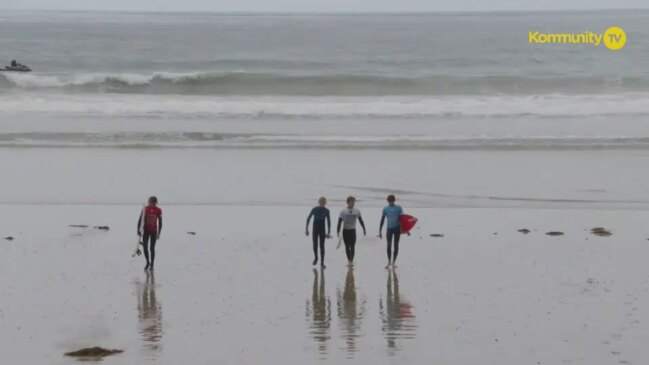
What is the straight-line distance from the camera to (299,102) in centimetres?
4562

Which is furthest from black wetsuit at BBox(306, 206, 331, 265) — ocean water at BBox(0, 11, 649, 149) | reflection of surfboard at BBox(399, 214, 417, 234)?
ocean water at BBox(0, 11, 649, 149)

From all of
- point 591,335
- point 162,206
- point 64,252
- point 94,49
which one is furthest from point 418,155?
point 94,49

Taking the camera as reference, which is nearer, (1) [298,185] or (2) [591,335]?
(2) [591,335]

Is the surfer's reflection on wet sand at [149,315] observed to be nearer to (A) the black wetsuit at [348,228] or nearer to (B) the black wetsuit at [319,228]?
(B) the black wetsuit at [319,228]

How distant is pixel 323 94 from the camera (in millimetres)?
51406

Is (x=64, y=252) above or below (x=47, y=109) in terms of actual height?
below

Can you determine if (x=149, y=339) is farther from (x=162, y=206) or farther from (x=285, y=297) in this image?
(x=162, y=206)

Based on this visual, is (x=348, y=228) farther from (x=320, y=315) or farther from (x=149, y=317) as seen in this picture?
(x=149, y=317)

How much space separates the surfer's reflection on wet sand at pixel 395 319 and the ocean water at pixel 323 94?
17332 mm

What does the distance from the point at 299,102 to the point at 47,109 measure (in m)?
10.6

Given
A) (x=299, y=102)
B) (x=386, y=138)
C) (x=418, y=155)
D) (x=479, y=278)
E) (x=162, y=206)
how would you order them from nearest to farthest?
(x=479, y=278) < (x=162, y=206) < (x=418, y=155) < (x=386, y=138) < (x=299, y=102)

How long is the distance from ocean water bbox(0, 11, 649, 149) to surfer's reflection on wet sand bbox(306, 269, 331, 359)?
1667cm

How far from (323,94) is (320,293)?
3732cm

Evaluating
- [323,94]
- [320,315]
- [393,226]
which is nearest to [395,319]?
[320,315]
